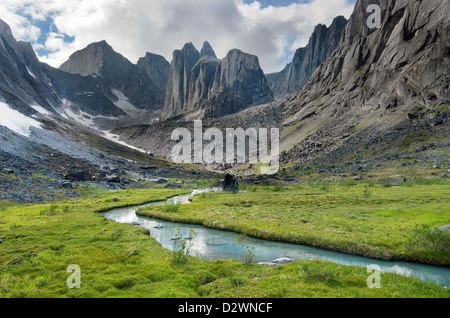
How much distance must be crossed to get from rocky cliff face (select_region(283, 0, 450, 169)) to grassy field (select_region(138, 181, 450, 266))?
7605 centimetres

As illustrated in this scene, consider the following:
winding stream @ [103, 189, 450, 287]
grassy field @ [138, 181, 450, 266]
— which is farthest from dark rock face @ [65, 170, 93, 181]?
winding stream @ [103, 189, 450, 287]

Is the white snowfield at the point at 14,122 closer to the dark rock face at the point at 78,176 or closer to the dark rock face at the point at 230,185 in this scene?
the dark rock face at the point at 78,176

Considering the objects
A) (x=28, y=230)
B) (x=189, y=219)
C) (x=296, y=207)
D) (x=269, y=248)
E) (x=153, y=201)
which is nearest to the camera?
(x=269, y=248)

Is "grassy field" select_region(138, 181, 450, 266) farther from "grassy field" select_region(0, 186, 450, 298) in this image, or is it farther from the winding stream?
"grassy field" select_region(0, 186, 450, 298)

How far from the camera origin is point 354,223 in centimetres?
3231

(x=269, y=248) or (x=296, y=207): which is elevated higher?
(x=296, y=207)

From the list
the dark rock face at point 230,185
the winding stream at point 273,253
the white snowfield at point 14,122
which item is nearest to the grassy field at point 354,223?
the winding stream at point 273,253

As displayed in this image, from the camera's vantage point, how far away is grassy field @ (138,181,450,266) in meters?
23.2

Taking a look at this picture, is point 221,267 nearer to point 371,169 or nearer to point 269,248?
point 269,248

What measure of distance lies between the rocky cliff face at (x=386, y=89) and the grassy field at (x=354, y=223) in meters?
76.1
